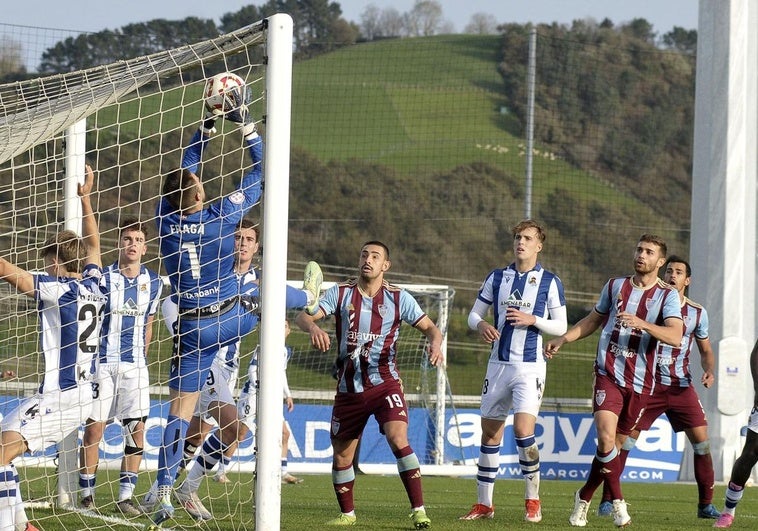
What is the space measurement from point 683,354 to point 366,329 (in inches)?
127

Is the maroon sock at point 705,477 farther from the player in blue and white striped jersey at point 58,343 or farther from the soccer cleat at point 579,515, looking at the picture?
the player in blue and white striped jersey at point 58,343

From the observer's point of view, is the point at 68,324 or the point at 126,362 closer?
the point at 68,324

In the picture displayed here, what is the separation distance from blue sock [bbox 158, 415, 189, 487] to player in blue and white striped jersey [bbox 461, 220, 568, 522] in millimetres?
2358

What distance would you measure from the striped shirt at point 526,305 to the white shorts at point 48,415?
337 centimetres

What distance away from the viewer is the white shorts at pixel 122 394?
27.2 feet

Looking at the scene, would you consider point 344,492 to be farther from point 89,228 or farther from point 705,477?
point 705,477

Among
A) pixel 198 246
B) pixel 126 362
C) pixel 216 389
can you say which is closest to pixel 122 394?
pixel 126 362

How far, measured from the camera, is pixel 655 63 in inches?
1843

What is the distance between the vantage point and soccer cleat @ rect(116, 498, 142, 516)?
827 centimetres

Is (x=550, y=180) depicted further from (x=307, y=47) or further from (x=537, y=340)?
(x=537, y=340)

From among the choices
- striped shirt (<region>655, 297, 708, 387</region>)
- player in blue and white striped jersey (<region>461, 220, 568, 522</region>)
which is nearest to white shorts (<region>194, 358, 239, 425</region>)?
player in blue and white striped jersey (<region>461, 220, 568, 522</region>)

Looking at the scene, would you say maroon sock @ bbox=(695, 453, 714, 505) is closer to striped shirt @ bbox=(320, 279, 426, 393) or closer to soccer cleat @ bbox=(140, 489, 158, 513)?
striped shirt @ bbox=(320, 279, 426, 393)

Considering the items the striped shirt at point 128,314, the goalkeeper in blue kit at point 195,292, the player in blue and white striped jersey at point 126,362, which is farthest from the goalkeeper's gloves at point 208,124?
the striped shirt at point 128,314

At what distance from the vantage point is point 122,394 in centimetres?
897
